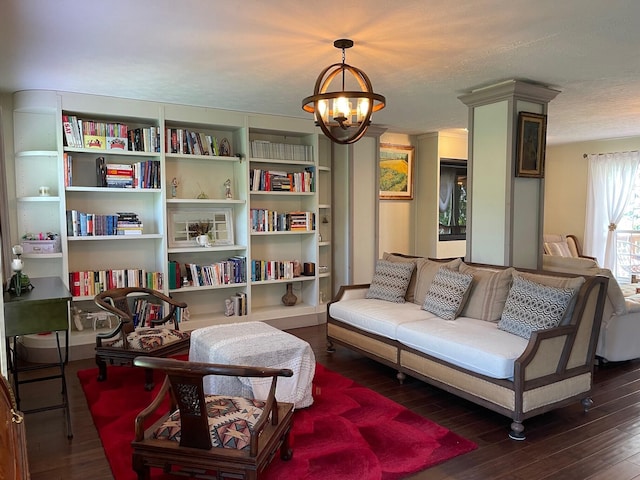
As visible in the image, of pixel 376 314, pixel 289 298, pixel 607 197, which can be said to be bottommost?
pixel 289 298

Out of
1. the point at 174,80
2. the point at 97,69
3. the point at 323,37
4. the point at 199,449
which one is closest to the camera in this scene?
the point at 199,449

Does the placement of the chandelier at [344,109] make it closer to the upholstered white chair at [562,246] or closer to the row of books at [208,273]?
the row of books at [208,273]

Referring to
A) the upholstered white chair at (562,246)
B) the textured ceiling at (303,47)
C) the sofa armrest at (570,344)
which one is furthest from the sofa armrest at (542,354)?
the upholstered white chair at (562,246)

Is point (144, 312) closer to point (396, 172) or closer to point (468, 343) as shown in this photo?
point (468, 343)

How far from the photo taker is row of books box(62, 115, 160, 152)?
14.1 feet

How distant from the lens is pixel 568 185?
784 cm

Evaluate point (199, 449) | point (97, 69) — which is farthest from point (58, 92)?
point (199, 449)

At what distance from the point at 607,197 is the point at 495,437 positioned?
19.2ft

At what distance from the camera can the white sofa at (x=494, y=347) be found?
2.88m

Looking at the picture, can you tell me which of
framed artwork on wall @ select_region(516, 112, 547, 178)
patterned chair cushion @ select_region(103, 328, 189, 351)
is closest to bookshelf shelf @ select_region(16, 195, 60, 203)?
patterned chair cushion @ select_region(103, 328, 189, 351)

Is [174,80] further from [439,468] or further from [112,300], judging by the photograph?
[439,468]

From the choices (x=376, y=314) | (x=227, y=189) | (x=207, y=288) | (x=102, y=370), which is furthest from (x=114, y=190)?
(x=376, y=314)

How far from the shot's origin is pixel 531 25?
8.78 feet

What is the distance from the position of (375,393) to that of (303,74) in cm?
253
